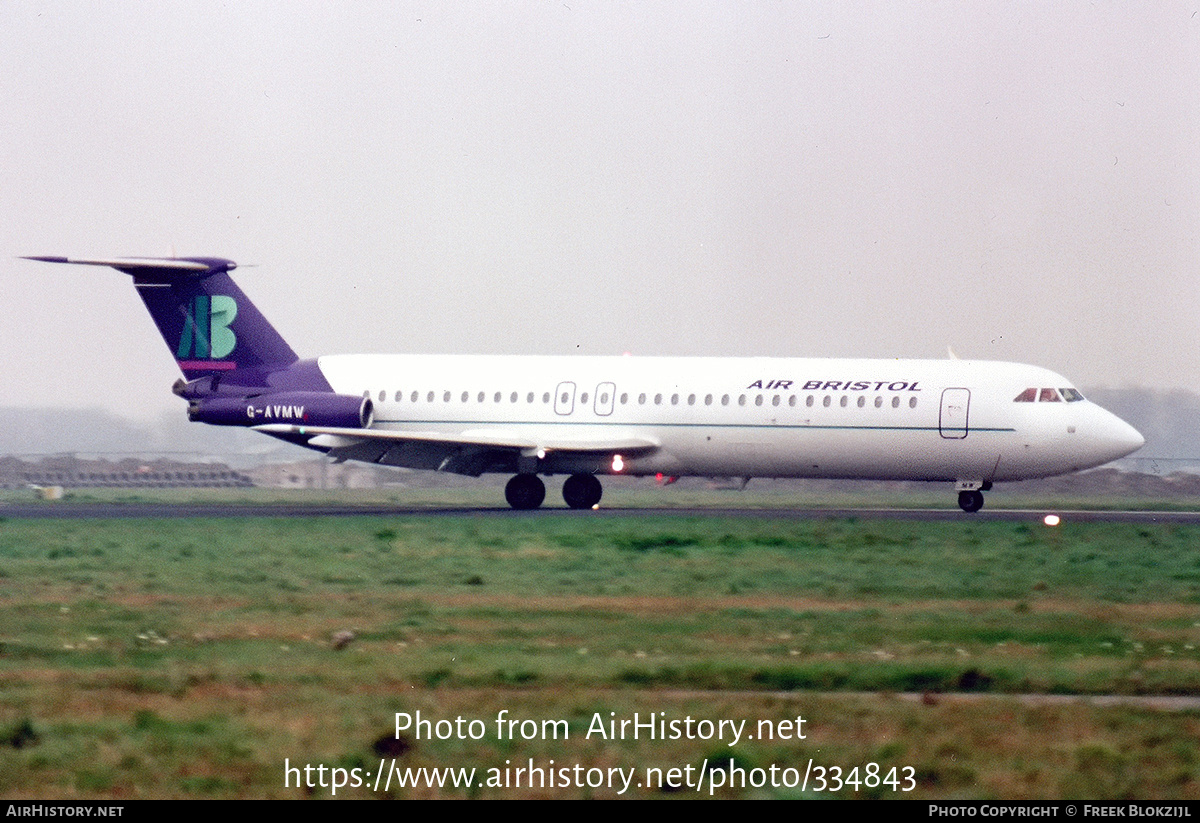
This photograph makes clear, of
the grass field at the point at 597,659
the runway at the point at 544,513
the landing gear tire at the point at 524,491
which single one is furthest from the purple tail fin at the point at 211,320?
the grass field at the point at 597,659

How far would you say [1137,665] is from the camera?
13320 millimetres

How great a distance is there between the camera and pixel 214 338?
36.5 meters

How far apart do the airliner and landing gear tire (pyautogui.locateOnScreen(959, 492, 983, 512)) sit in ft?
0.14

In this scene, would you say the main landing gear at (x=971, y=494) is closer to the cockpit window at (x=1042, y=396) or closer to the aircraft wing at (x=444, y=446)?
the cockpit window at (x=1042, y=396)

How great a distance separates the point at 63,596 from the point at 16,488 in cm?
4201

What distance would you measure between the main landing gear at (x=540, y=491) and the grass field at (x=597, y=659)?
976 cm

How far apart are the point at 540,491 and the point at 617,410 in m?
2.69

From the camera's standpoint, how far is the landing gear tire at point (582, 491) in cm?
3556

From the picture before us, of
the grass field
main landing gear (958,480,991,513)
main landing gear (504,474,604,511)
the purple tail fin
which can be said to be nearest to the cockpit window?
main landing gear (958,480,991,513)

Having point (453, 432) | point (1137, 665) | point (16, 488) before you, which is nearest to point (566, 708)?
point (1137, 665)

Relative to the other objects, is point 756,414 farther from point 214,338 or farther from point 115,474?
point 115,474

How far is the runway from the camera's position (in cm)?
3183

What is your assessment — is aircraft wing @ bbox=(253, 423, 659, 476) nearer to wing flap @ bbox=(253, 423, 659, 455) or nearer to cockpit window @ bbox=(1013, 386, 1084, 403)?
wing flap @ bbox=(253, 423, 659, 455)

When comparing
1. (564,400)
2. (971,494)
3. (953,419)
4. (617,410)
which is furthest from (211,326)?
(971,494)
